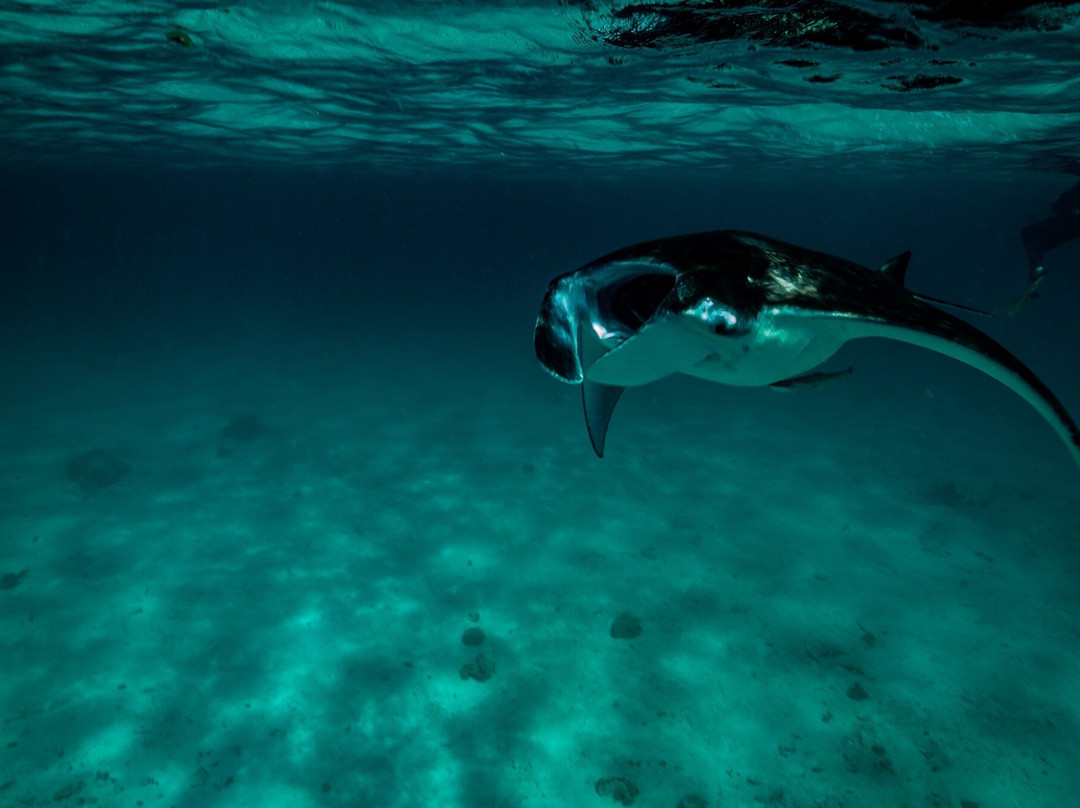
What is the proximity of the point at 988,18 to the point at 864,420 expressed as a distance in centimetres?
Result: 1720

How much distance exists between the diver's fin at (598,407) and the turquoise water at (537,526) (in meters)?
4.85

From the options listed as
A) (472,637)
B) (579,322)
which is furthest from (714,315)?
(472,637)

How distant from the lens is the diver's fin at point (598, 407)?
414cm

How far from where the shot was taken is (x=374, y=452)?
714 inches

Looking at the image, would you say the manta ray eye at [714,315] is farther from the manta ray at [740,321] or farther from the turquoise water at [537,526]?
the turquoise water at [537,526]

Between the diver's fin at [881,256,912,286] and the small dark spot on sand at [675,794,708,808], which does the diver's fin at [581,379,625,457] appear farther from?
the small dark spot on sand at [675,794,708,808]

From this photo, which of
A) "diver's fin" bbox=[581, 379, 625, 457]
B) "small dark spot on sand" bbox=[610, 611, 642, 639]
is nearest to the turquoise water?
"small dark spot on sand" bbox=[610, 611, 642, 639]

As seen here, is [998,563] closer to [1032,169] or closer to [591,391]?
[591,391]

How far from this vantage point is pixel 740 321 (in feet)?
8.34

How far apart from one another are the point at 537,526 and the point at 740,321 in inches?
429

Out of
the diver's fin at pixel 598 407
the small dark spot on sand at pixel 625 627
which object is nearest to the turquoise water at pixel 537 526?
the small dark spot on sand at pixel 625 627

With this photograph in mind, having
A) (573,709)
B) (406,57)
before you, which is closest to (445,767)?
(573,709)

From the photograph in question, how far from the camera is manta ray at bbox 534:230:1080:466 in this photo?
242 cm

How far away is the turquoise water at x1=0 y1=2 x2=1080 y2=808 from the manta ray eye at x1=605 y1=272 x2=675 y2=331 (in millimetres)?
5685
